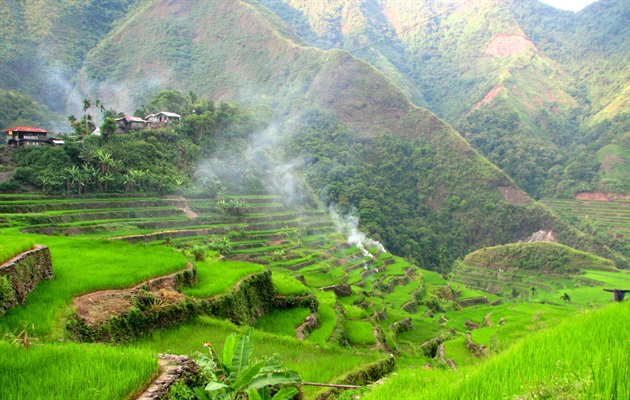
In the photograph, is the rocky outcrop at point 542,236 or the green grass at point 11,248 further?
the rocky outcrop at point 542,236

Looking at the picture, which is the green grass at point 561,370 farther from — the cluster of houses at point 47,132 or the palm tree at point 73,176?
the cluster of houses at point 47,132

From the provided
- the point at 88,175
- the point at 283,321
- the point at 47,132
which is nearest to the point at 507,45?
the point at 47,132

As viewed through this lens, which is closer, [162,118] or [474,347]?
[474,347]

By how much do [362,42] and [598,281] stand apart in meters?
149

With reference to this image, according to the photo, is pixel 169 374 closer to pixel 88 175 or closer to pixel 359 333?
pixel 359 333

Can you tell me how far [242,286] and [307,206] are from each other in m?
46.3

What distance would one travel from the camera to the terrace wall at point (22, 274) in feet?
24.0

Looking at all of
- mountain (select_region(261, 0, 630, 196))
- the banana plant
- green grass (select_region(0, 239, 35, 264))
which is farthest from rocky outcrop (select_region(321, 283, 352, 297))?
mountain (select_region(261, 0, 630, 196))

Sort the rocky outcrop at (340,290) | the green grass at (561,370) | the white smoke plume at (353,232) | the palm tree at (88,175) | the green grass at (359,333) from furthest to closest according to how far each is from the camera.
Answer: the white smoke plume at (353,232) < the palm tree at (88,175) < the rocky outcrop at (340,290) < the green grass at (359,333) < the green grass at (561,370)

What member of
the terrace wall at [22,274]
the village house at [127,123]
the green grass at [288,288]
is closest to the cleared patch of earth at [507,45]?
the village house at [127,123]

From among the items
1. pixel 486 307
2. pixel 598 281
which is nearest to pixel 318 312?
pixel 486 307

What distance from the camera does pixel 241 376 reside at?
4.02 m

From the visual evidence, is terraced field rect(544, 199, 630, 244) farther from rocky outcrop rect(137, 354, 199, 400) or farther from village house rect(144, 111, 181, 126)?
rocky outcrop rect(137, 354, 199, 400)

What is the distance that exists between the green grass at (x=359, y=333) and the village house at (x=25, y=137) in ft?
122
